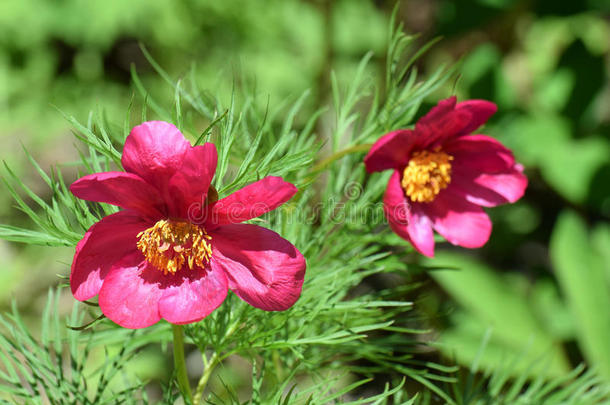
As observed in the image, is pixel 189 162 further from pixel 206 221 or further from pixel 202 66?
pixel 202 66

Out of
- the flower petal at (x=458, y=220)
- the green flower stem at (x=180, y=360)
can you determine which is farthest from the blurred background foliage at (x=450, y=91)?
the green flower stem at (x=180, y=360)

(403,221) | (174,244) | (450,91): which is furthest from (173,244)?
(450,91)

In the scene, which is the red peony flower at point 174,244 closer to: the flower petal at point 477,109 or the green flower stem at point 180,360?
the green flower stem at point 180,360

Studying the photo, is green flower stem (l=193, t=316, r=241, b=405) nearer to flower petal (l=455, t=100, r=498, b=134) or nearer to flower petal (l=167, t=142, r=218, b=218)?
flower petal (l=167, t=142, r=218, b=218)

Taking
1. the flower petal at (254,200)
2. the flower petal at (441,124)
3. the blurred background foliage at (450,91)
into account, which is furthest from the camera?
the blurred background foliage at (450,91)

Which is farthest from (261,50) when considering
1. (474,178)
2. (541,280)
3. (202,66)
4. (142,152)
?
(142,152)

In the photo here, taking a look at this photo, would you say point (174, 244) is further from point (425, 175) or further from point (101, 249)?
point (425, 175)
